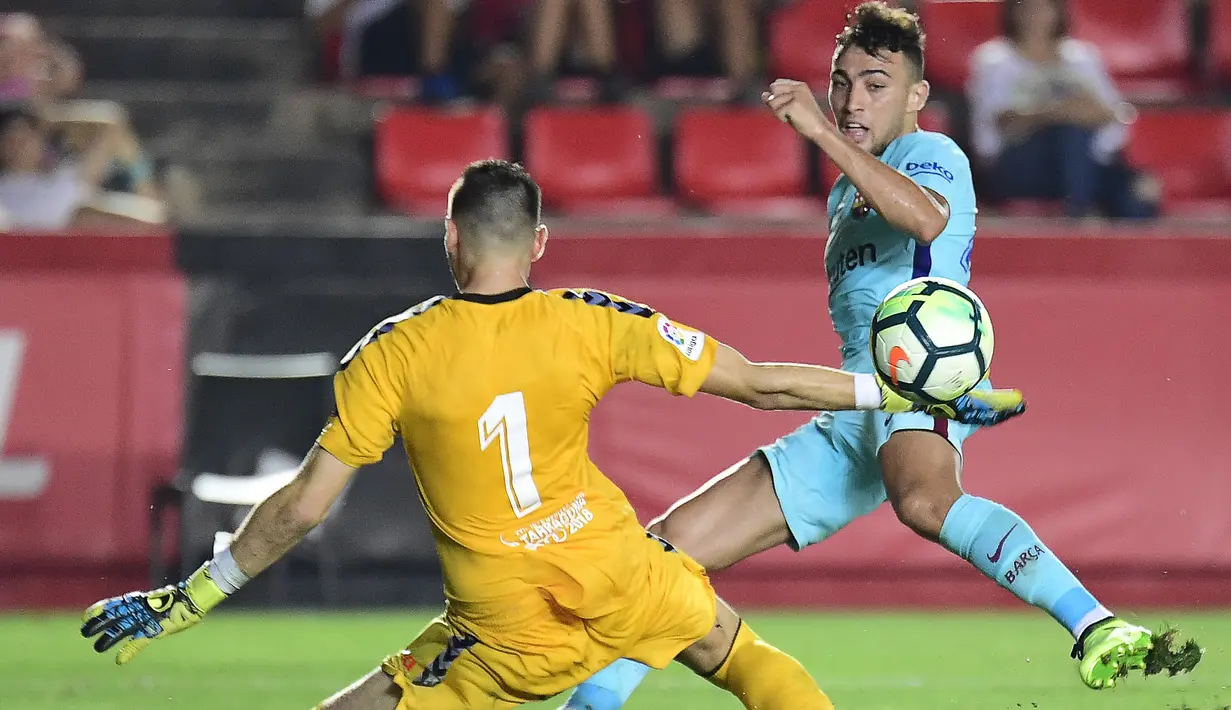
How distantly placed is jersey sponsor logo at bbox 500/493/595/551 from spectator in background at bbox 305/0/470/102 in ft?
25.8

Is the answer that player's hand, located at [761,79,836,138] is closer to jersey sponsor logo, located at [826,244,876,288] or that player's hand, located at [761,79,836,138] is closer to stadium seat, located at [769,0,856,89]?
jersey sponsor logo, located at [826,244,876,288]

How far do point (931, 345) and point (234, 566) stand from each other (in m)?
1.94

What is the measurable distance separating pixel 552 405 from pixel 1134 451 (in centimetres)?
583

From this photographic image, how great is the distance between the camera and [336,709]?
4512 mm

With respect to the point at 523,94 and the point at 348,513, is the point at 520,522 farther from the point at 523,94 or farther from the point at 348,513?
the point at 523,94

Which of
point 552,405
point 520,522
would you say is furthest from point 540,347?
point 520,522

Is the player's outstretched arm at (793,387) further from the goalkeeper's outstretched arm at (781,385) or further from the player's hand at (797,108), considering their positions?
the player's hand at (797,108)

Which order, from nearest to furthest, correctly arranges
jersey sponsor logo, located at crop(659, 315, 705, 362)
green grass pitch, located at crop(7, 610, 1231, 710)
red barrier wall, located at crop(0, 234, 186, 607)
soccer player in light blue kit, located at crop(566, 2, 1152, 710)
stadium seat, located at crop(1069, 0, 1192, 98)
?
1. jersey sponsor logo, located at crop(659, 315, 705, 362)
2. soccer player in light blue kit, located at crop(566, 2, 1152, 710)
3. green grass pitch, located at crop(7, 610, 1231, 710)
4. red barrier wall, located at crop(0, 234, 186, 607)
5. stadium seat, located at crop(1069, 0, 1192, 98)

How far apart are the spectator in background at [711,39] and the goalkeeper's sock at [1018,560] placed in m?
7.35

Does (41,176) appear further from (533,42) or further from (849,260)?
(849,260)

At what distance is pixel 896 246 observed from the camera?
5426 millimetres

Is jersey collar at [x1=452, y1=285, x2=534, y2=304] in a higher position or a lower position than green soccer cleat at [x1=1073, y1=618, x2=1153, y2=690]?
higher

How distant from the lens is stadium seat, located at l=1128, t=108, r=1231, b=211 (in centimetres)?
1199

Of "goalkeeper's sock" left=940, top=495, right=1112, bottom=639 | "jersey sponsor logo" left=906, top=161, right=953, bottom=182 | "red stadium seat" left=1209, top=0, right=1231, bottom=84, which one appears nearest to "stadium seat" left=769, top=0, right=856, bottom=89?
"red stadium seat" left=1209, top=0, right=1231, bottom=84
